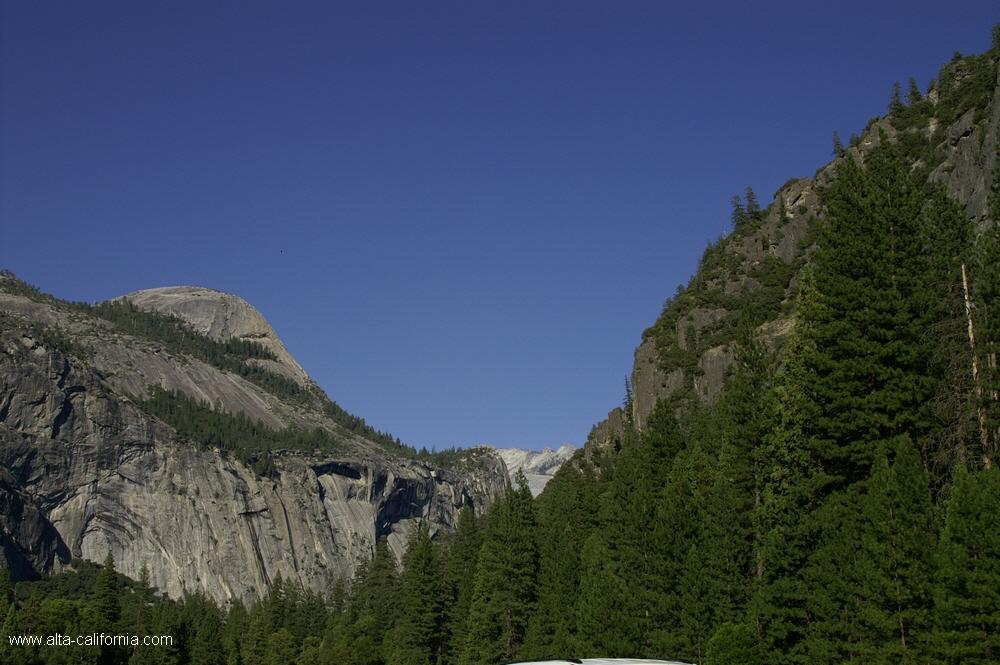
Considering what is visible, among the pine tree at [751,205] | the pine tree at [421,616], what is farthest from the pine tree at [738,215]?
the pine tree at [421,616]

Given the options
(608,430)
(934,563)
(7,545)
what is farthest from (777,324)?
(7,545)

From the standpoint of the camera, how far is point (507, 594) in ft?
228

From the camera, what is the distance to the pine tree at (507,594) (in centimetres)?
6938

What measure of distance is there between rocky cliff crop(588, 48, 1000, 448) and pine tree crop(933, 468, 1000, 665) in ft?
213

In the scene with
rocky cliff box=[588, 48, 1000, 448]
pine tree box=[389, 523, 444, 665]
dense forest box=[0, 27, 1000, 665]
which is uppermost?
rocky cliff box=[588, 48, 1000, 448]

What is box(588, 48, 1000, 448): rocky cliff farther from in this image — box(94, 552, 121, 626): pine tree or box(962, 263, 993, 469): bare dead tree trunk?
box(94, 552, 121, 626): pine tree

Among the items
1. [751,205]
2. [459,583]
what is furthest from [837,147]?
[459,583]

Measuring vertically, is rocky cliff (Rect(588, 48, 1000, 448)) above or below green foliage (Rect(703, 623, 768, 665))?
above

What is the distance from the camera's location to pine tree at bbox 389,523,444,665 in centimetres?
8450

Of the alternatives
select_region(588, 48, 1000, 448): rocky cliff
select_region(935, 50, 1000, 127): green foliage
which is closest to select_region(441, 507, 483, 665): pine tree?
select_region(588, 48, 1000, 448): rocky cliff

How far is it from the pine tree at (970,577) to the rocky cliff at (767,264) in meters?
64.9

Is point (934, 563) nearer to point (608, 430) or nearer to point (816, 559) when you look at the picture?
point (816, 559)

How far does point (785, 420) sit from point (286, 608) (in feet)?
327

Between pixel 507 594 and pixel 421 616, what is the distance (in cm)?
1790
